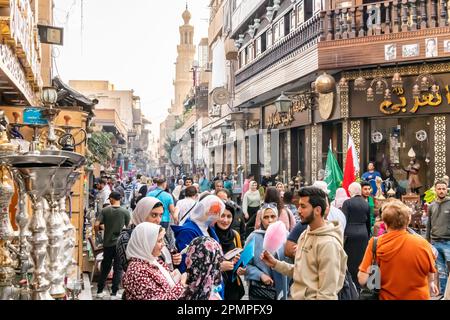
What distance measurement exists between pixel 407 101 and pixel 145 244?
1235 centimetres

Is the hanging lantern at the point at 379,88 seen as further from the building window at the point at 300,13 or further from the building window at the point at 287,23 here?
the building window at the point at 287,23

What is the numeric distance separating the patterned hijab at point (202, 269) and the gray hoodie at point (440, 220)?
502 centimetres

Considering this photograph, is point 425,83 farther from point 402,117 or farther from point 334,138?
point 334,138

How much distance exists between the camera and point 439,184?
9031mm

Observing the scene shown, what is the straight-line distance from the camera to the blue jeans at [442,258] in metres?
8.99

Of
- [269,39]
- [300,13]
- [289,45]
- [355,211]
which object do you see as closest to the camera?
[355,211]

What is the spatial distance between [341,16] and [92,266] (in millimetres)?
8626

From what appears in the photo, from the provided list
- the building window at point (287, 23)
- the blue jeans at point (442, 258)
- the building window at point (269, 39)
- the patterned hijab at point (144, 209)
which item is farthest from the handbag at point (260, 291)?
the building window at point (269, 39)

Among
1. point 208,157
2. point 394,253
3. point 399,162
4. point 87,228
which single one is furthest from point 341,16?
point 208,157

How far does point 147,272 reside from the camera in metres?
4.48

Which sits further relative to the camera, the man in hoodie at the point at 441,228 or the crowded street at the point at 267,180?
the man in hoodie at the point at 441,228

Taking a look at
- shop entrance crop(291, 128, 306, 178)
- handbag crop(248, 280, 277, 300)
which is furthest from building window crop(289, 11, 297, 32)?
handbag crop(248, 280, 277, 300)

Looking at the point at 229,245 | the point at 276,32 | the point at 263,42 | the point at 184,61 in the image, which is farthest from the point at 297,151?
the point at 184,61

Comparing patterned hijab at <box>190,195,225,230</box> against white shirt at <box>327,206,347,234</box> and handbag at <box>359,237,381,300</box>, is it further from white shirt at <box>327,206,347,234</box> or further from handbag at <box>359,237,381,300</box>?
white shirt at <box>327,206,347,234</box>
